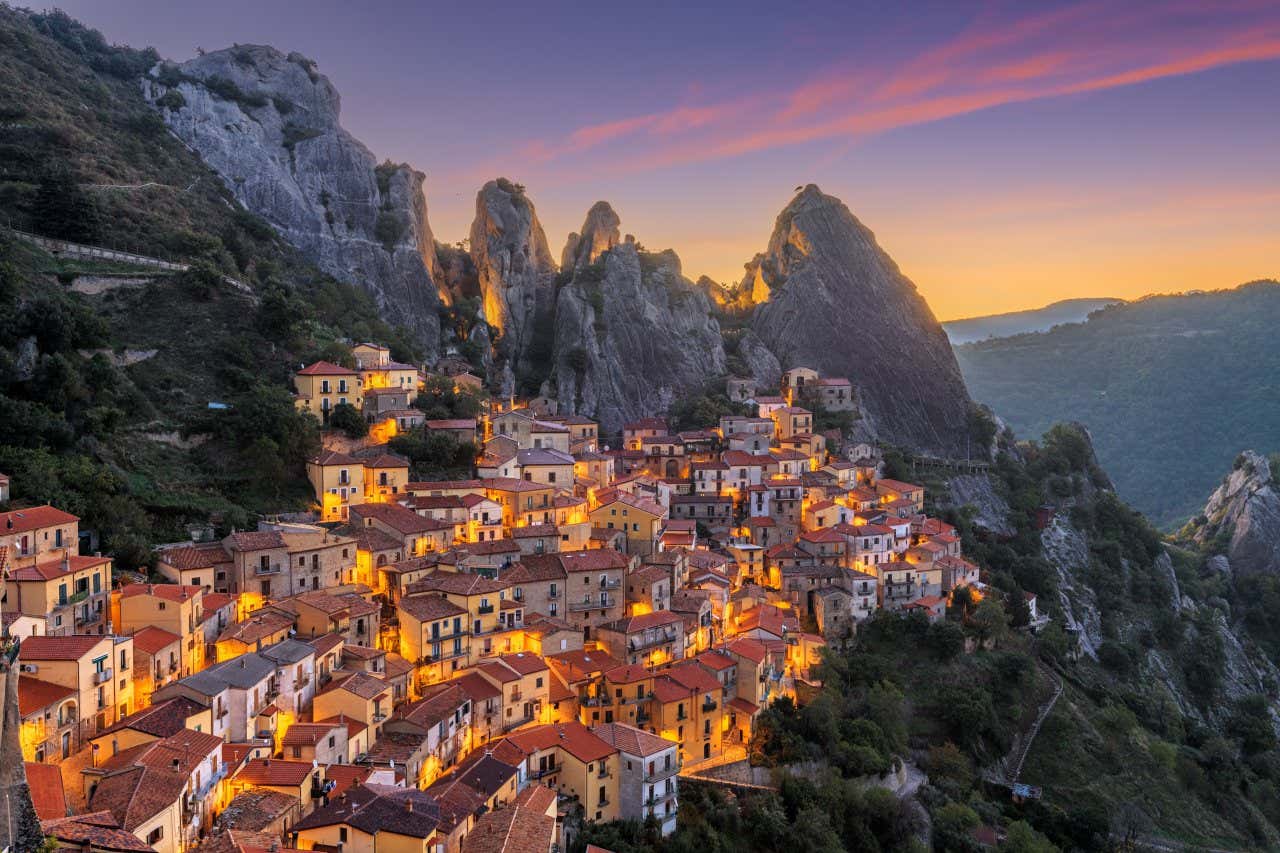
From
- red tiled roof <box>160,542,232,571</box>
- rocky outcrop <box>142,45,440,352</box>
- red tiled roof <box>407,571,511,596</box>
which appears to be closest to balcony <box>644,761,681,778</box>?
red tiled roof <box>407,571,511,596</box>

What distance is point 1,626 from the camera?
2266cm

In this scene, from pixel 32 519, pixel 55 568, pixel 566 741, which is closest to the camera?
pixel 55 568

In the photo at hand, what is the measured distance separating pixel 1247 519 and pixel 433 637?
8462 cm

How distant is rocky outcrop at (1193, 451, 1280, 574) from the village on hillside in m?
A: 42.1

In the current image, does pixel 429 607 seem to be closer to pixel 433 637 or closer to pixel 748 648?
pixel 433 637

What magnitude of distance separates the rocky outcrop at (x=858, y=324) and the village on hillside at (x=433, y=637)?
3395cm

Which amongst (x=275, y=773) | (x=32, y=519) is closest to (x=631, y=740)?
(x=275, y=773)

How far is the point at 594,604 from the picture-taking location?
3912cm

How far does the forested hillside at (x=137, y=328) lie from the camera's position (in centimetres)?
3422

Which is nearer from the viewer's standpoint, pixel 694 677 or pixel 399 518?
pixel 694 677

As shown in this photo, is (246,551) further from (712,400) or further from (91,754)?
(712,400)

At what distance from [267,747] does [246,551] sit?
899cm

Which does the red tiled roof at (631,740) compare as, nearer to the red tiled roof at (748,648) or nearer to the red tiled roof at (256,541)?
the red tiled roof at (748,648)

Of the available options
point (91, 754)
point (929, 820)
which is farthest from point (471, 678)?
point (929, 820)
